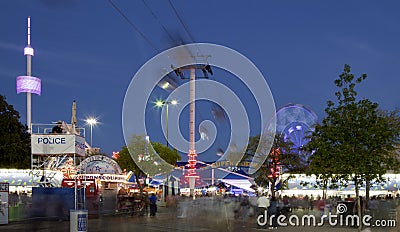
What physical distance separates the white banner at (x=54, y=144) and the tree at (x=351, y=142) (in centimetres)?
1550

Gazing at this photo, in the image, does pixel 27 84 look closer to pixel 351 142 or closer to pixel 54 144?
pixel 54 144

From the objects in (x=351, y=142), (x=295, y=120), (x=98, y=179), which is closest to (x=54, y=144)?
(x=98, y=179)

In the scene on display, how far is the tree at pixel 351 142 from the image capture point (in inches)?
675

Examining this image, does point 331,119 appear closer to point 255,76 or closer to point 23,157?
point 255,76

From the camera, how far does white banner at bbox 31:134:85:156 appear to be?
29344 millimetres

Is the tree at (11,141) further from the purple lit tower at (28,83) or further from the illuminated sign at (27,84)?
the illuminated sign at (27,84)

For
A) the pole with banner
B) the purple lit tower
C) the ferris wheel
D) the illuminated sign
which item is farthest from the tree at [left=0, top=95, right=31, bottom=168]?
the illuminated sign

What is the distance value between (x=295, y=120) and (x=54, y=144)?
28859mm

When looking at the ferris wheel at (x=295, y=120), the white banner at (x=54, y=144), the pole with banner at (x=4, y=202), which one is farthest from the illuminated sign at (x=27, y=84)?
the pole with banner at (x=4, y=202)

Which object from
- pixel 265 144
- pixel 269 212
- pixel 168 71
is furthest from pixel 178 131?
pixel 269 212

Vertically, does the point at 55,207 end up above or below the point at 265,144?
below

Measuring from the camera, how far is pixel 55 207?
1169 inches

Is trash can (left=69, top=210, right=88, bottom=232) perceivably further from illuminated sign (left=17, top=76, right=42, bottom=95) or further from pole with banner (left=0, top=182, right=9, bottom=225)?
illuminated sign (left=17, top=76, right=42, bottom=95)

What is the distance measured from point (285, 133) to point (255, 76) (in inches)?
624
